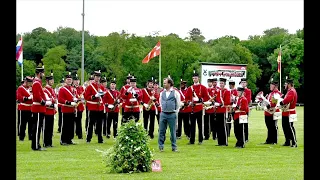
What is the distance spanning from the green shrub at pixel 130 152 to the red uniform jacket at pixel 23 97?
823 cm

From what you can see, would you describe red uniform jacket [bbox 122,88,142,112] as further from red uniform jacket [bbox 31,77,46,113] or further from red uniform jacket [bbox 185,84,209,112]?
red uniform jacket [bbox 31,77,46,113]

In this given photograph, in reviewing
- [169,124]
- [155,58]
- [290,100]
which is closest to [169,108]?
[169,124]

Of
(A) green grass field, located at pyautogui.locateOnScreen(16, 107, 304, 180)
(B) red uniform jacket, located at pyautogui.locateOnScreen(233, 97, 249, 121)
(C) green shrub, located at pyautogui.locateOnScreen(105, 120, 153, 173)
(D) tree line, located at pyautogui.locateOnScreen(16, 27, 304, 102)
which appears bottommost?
(A) green grass field, located at pyautogui.locateOnScreen(16, 107, 304, 180)

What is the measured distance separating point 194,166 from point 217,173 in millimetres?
1341

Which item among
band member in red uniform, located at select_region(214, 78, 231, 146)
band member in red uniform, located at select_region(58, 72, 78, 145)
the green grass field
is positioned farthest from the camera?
band member in red uniform, located at select_region(58, 72, 78, 145)

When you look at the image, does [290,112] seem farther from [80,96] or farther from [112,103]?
[80,96]

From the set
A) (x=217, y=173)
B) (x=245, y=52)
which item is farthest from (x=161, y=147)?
(x=245, y=52)

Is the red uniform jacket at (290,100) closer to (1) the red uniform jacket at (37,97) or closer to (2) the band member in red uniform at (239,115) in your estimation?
(2) the band member in red uniform at (239,115)

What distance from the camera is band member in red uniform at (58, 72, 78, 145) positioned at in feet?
58.2

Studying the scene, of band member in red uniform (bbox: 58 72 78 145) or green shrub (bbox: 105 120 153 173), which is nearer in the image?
green shrub (bbox: 105 120 153 173)

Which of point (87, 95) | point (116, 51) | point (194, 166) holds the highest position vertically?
point (116, 51)

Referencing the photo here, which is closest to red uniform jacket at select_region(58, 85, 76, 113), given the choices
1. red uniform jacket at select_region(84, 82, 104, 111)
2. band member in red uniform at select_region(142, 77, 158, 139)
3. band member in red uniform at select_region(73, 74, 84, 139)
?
red uniform jacket at select_region(84, 82, 104, 111)
